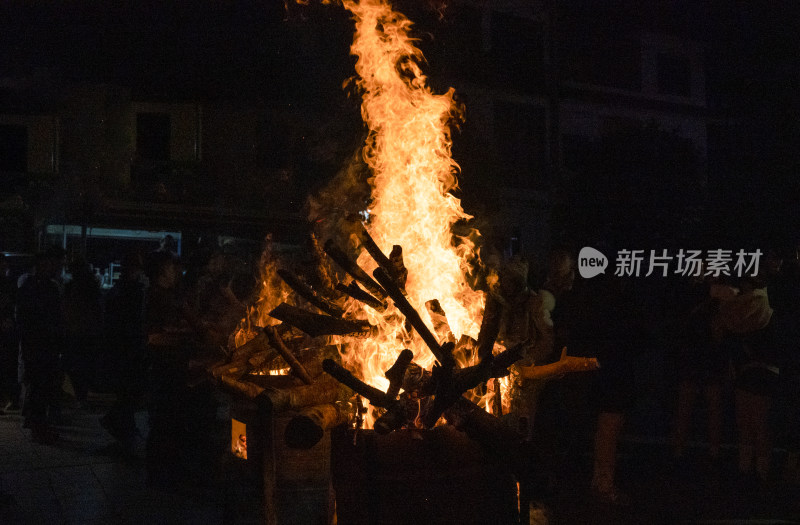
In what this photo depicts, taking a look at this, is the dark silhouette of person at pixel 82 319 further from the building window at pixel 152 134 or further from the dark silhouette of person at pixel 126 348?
the building window at pixel 152 134

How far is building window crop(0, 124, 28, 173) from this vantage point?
20.8 m

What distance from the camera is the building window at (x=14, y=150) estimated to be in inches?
817

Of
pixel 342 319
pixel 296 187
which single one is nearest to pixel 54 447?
pixel 342 319

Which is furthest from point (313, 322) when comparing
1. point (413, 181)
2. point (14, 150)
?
point (14, 150)

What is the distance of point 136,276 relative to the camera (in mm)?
7707

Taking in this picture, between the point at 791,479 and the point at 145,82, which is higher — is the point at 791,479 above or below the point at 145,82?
below

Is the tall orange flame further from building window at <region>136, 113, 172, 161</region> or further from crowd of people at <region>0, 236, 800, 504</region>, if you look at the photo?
building window at <region>136, 113, 172, 161</region>

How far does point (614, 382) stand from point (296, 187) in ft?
55.3

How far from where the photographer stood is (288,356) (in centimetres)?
412

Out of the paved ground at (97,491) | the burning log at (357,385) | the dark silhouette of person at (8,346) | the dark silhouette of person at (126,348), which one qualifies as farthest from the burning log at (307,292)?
the dark silhouette of person at (8,346)

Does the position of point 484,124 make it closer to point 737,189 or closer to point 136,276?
point 737,189

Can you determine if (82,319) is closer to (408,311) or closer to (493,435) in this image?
(408,311)

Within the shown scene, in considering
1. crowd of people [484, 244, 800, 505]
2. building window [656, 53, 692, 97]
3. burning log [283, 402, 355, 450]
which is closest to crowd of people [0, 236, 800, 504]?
crowd of people [484, 244, 800, 505]

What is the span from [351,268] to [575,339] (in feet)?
7.57
